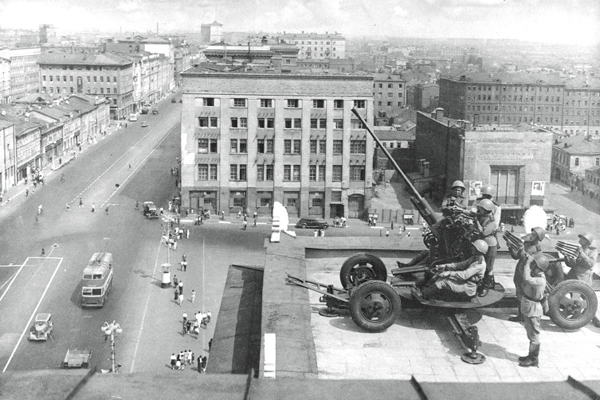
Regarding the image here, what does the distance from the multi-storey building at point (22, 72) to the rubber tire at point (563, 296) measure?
5648 inches

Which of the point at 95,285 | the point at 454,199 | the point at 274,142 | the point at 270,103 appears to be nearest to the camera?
the point at 454,199

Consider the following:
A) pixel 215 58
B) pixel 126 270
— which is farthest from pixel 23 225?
pixel 215 58

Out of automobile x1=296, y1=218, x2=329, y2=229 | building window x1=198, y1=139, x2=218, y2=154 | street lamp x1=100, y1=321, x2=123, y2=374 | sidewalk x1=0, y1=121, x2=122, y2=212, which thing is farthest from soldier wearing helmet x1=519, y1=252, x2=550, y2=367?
sidewalk x1=0, y1=121, x2=122, y2=212

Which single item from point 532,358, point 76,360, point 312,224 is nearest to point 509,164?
point 312,224

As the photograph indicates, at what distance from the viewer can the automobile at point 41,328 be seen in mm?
38688

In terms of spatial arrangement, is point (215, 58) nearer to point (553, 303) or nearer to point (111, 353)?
point (111, 353)

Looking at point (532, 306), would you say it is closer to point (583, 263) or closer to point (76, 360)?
point (583, 263)

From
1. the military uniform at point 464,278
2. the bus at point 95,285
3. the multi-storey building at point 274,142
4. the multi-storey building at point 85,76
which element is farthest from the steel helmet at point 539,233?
the multi-storey building at point 85,76

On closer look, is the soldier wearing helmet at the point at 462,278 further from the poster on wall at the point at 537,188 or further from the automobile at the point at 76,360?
the poster on wall at the point at 537,188

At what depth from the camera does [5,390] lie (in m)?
9.96

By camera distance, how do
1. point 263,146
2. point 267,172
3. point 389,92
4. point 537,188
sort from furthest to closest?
point 389,92
point 537,188
point 267,172
point 263,146

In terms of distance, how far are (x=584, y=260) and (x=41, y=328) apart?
98.0 ft

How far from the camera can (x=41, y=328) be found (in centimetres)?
3872

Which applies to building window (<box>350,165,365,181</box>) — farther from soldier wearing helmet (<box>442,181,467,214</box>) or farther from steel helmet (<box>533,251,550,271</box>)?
steel helmet (<box>533,251,550,271</box>)
